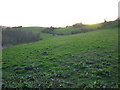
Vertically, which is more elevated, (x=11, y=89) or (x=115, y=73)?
(x=115, y=73)

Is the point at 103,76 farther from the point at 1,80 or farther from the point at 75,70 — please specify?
the point at 1,80

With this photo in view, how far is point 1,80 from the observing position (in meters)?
13.1

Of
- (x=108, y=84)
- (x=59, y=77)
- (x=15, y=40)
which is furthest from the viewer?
(x=15, y=40)

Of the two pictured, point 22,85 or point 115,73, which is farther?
point 115,73

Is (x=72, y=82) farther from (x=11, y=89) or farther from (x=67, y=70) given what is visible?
(x=11, y=89)

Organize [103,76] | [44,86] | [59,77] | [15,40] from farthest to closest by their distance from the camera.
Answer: [15,40]
[59,77]
[103,76]
[44,86]

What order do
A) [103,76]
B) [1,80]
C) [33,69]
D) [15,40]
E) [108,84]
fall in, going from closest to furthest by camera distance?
[108,84] < [103,76] < [1,80] < [33,69] < [15,40]

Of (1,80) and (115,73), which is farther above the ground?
(115,73)

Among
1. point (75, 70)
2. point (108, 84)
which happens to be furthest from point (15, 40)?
point (108, 84)

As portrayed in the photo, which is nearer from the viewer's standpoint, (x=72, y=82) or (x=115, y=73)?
(x=72, y=82)

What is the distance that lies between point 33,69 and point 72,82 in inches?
228

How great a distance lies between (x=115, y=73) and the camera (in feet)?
39.1

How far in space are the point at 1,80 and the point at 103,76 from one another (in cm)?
900

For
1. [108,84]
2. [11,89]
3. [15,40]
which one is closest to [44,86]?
[11,89]
